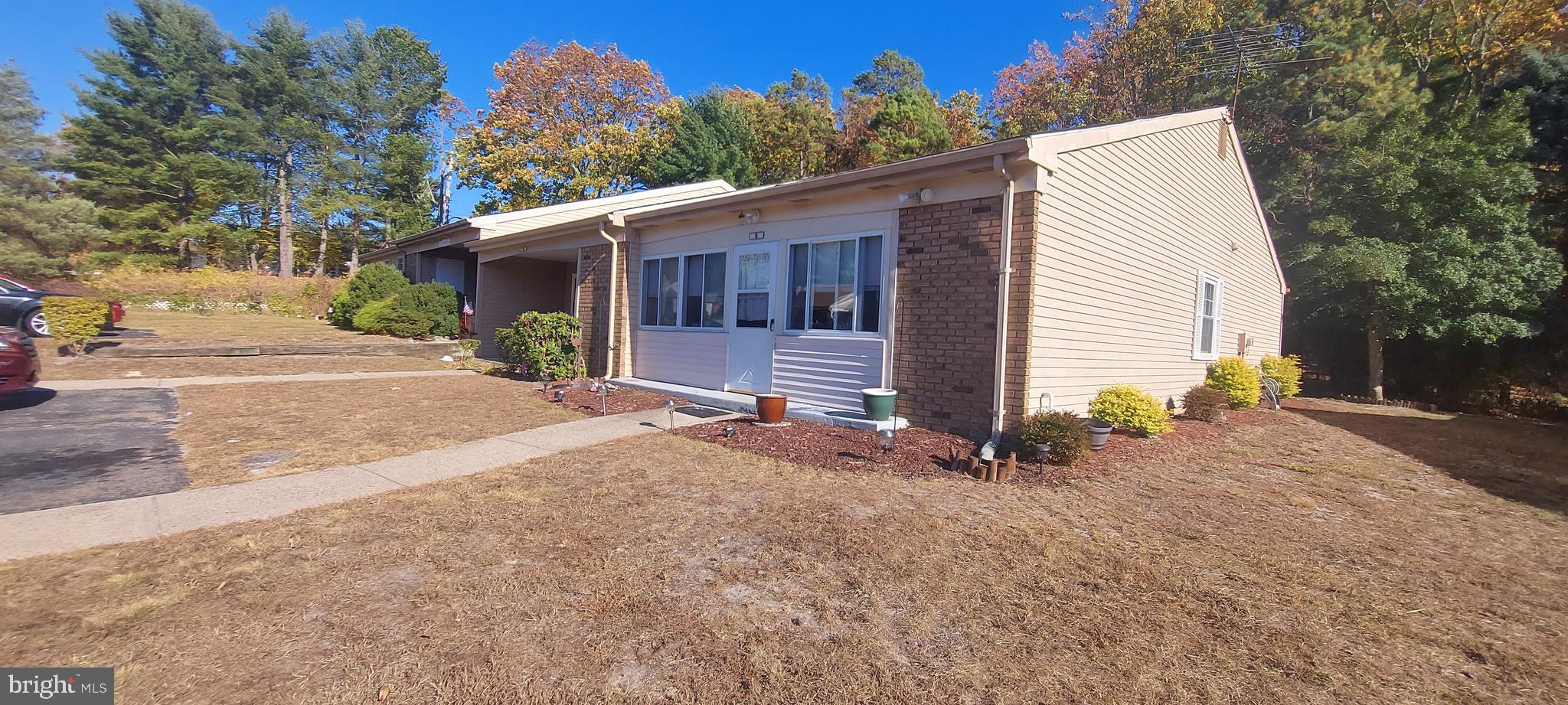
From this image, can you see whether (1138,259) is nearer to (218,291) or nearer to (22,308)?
(22,308)

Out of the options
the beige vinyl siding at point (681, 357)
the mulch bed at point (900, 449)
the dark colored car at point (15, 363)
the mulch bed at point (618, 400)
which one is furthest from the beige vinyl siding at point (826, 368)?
the dark colored car at point (15, 363)

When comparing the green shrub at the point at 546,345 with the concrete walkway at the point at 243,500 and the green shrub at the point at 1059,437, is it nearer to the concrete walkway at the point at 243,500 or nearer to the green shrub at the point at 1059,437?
the concrete walkway at the point at 243,500

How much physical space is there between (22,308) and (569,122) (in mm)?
22476

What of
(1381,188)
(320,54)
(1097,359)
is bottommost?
(1097,359)

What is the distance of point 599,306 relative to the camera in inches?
475

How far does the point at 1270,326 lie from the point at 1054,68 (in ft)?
49.0

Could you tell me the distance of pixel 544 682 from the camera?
8.34ft

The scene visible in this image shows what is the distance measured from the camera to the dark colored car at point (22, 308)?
36.7ft

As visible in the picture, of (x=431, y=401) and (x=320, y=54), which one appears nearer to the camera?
(x=431, y=401)

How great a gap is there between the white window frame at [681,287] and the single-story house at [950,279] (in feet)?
0.12

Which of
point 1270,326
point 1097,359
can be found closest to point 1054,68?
point 1270,326

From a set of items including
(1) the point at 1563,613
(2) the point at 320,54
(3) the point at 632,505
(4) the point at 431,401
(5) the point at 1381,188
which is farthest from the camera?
(2) the point at 320,54

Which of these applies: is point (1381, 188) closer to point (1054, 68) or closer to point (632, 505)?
point (1054, 68)

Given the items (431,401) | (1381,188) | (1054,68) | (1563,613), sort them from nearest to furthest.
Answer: (1563,613)
(431,401)
(1381,188)
(1054,68)
